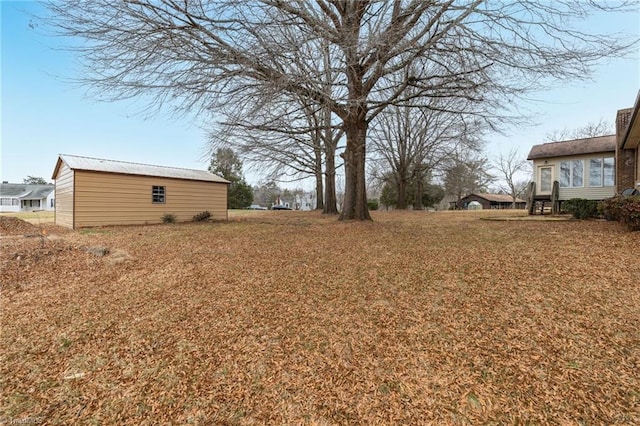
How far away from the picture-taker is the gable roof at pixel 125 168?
10422 millimetres

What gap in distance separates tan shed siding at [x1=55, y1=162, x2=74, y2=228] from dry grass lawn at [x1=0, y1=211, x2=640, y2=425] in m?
6.81

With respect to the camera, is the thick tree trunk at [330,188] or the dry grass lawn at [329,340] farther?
the thick tree trunk at [330,188]

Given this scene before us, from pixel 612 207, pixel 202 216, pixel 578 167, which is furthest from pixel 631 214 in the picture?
pixel 202 216

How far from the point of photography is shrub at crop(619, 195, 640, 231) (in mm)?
5520

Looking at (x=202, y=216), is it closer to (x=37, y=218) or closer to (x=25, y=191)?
(x=37, y=218)

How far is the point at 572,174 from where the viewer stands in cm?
1305

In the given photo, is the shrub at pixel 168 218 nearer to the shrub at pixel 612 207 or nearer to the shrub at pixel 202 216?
the shrub at pixel 202 216

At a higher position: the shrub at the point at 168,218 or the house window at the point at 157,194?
the house window at the point at 157,194

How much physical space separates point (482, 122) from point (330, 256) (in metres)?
6.80

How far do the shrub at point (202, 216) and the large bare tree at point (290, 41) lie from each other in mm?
7685

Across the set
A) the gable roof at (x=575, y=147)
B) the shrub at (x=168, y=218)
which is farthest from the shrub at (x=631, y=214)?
the shrub at (x=168, y=218)

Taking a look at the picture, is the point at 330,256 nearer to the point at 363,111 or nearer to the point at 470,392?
the point at 470,392

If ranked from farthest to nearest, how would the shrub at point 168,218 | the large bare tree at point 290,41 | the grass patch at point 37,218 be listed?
the grass patch at point 37,218, the shrub at point 168,218, the large bare tree at point 290,41

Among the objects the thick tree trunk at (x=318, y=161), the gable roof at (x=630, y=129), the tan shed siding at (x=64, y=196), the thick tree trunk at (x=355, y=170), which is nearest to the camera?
the gable roof at (x=630, y=129)
